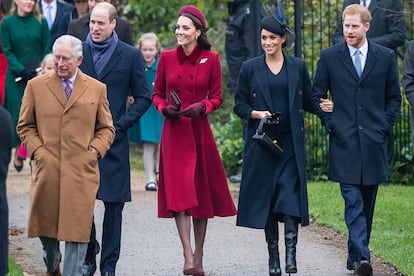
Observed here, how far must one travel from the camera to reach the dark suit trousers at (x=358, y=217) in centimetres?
927

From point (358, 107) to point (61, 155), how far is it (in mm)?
2415

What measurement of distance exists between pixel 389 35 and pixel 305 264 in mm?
3440

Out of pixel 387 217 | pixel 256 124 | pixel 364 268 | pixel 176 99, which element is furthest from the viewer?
pixel 387 217

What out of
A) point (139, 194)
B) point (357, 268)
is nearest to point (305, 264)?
point (357, 268)

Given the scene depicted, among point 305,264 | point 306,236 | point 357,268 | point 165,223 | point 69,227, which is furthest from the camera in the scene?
point 165,223

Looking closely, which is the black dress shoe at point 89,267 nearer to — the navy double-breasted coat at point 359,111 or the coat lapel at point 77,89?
the coat lapel at point 77,89

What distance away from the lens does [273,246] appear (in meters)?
9.28

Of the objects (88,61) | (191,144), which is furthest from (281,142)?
(88,61)

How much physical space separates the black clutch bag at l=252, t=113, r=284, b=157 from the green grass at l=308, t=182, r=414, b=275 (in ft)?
4.20

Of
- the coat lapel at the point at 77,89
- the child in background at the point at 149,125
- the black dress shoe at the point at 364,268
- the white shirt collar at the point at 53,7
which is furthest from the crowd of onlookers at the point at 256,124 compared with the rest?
the white shirt collar at the point at 53,7

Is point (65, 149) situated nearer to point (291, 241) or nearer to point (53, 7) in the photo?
point (291, 241)

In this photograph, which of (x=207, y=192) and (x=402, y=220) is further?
(x=402, y=220)

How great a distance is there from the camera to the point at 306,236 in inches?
446

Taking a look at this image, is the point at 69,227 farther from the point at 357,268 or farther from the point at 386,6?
the point at 386,6
